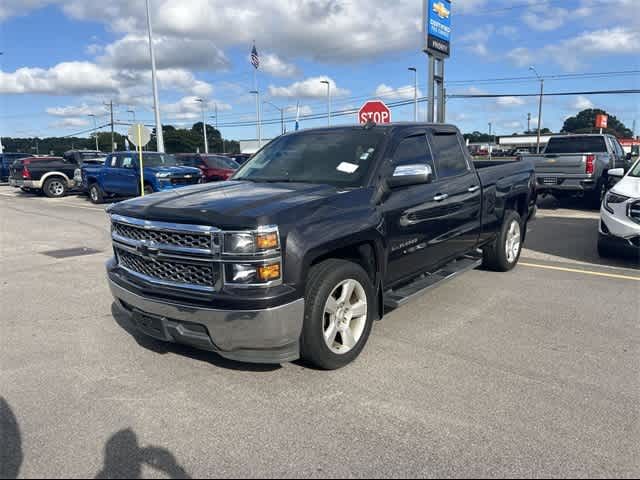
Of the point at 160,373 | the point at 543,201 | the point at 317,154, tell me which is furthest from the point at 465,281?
the point at 543,201

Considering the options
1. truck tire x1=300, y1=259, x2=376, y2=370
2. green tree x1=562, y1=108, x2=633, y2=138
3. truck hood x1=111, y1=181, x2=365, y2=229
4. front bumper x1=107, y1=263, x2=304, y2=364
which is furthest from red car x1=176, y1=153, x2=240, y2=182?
green tree x1=562, y1=108, x2=633, y2=138

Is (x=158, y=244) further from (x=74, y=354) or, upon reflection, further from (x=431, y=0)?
(x=431, y=0)

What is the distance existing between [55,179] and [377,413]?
73.8 ft

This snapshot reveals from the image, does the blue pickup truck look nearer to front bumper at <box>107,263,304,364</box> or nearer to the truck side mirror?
the truck side mirror

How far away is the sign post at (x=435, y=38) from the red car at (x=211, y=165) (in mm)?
7968

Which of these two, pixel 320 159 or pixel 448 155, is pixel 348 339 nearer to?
pixel 320 159

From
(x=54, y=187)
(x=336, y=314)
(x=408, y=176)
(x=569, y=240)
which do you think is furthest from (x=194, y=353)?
(x=54, y=187)

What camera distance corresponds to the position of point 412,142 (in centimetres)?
497

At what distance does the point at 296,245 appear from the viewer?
3416 millimetres

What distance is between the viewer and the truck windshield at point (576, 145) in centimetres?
1446

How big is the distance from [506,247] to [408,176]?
3.16 meters

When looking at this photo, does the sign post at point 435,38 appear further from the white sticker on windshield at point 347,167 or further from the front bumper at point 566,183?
the white sticker on windshield at point 347,167

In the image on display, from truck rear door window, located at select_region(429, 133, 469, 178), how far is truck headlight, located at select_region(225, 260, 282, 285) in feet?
8.57

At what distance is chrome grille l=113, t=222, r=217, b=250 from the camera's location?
134 inches
